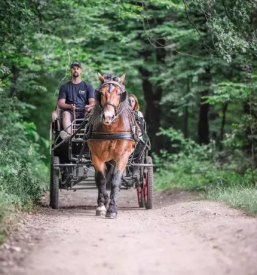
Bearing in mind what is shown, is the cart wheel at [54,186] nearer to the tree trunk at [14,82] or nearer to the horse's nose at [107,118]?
the horse's nose at [107,118]

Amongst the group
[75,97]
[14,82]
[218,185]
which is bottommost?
[218,185]

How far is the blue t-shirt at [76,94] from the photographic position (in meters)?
11.2

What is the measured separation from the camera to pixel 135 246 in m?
6.05

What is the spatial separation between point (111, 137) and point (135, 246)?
11.9 feet

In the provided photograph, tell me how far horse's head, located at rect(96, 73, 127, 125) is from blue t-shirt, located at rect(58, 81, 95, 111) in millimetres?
1989

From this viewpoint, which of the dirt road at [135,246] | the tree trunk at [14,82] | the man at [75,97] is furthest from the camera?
the tree trunk at [14,82]

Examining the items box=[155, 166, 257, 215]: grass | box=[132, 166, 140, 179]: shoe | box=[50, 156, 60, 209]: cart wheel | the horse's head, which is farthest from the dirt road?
box=[132, 166, 140, 179]: shoe

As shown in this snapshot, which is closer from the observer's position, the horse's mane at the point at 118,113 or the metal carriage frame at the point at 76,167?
the horse's mane at the point at 118,113

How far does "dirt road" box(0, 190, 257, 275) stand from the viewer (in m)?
5.09

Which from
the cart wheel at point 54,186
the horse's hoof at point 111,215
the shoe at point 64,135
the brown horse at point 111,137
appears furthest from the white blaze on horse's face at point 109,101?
the cart wheel at point 54,186

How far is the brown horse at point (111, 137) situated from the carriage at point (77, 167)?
0.64 meters

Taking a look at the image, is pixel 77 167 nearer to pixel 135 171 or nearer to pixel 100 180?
pixel 100 180

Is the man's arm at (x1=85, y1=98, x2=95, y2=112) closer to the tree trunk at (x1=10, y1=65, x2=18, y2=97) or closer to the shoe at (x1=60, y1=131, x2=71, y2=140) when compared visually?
the shoe at (x1=60, y1=131, x2=71, y2=140)

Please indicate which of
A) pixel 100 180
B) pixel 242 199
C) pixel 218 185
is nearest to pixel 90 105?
pixel 100 180
